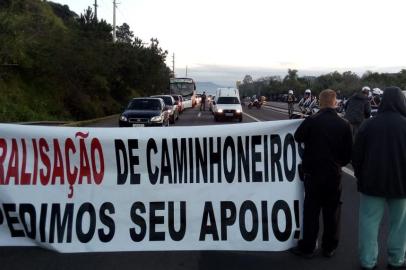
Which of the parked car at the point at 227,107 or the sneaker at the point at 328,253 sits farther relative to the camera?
the parked car at the point at 227,107

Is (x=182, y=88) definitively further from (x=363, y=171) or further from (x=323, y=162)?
(x=363, y=171)

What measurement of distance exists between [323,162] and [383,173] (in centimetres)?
65

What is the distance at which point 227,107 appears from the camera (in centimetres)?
3344

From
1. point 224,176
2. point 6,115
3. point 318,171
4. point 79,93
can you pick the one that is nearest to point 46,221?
point 224,176

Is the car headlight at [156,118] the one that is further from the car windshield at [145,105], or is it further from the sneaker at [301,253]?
the sneaker at [301,253]

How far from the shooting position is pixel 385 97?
534 centimetres

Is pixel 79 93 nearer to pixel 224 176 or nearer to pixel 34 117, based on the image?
pixel 34 117

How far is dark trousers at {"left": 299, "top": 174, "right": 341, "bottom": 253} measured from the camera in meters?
5.67

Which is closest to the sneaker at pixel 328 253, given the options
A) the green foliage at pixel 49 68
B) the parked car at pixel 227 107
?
the green foliage at pixel 49 68

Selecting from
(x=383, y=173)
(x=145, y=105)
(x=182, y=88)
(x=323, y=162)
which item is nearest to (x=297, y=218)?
(x=323, y=162)

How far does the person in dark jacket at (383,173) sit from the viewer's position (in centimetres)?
521

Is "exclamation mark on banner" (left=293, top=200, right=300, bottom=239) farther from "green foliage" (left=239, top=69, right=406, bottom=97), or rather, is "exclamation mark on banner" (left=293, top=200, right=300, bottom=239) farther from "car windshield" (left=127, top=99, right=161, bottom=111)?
"green foliage" (left=239, top=69, right=406, bottom=97)

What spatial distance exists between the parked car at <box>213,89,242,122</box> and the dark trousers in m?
Answer: 27.2

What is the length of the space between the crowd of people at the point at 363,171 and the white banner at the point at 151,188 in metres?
0.32
